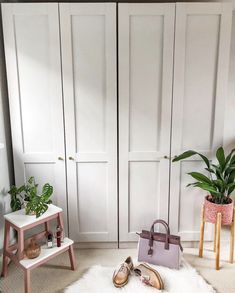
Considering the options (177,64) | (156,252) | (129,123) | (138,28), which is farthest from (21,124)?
(156,252)

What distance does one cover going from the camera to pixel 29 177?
232 centimetres

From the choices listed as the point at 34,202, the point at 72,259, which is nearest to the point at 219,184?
the point at 72,259

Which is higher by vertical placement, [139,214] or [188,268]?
[139,214]

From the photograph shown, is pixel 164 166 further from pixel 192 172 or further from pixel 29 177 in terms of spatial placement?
pixel 29 177

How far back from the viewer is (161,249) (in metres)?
2.12

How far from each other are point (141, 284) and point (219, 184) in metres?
0.93

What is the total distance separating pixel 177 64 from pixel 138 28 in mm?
401

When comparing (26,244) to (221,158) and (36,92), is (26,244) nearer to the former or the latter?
(36,92)

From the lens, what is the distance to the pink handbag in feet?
6.87

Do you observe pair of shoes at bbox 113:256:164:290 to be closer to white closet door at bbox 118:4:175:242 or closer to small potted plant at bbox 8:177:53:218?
white closet door at bbox 118:4:175:242

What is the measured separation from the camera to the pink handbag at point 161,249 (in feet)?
6.87

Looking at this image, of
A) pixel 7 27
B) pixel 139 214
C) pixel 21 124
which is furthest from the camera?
pixel 139 214

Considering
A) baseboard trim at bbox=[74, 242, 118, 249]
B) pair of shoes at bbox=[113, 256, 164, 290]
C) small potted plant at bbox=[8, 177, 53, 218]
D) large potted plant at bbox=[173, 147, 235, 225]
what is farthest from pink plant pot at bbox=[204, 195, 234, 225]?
small potted plant at bbox=[8, 177, 53, 218]

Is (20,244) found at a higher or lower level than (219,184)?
lower
